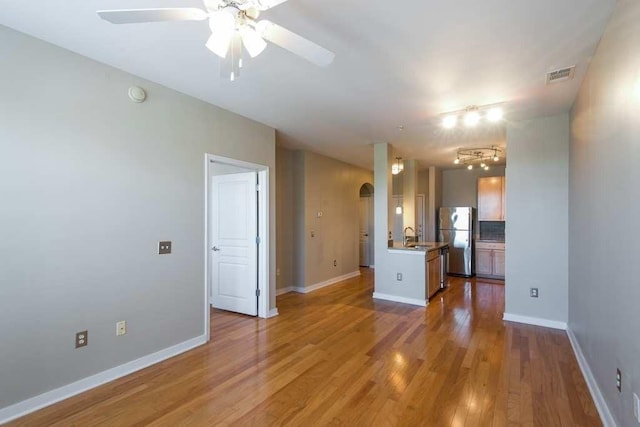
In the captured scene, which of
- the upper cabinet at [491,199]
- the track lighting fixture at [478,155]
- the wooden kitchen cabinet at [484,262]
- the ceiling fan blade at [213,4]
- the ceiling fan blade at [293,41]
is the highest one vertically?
the track lighting fixture at [478,155]

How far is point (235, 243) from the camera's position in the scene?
4430 millimetres

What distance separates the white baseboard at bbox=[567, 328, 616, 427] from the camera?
199 centimetres

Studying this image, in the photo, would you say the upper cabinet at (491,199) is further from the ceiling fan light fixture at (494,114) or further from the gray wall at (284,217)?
the gray wall at (284,217)

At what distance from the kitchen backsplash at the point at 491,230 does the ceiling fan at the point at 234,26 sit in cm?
700

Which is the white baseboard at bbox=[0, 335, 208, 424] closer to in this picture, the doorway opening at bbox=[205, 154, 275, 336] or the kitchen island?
the doorway opening at bbox=[205, 154, 275, 336]

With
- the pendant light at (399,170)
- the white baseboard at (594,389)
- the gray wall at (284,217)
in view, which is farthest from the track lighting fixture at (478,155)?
the white baseboard at (594,389)

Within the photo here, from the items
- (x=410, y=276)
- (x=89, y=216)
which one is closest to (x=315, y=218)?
(x=410, y=276)

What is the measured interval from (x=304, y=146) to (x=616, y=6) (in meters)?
4.11

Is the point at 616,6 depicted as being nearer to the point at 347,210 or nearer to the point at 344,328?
the point at 344,328

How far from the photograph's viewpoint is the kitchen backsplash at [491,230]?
7.27 meters

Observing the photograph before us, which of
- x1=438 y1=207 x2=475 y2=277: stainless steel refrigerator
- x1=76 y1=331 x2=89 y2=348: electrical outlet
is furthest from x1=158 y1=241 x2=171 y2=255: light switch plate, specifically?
x1=438 y1=207 x2=475 y2=277: stainless steel refrigerator

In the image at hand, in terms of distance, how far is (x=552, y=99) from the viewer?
3.27 metres

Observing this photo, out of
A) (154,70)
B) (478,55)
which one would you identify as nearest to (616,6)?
(478,55)

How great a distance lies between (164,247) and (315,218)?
329 centimetres
